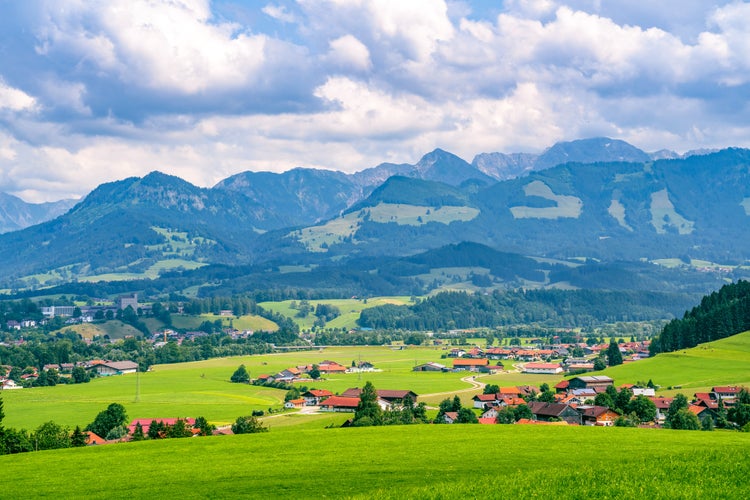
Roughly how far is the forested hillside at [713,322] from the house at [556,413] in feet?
223

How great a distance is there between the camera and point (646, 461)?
4472 cm

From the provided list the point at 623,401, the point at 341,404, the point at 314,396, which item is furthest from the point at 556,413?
the point at 314,396

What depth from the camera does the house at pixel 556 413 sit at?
316 feet

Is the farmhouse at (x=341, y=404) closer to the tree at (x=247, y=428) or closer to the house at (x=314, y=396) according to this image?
the house at (x=314, y=396)

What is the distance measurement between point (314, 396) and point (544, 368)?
59.9 m

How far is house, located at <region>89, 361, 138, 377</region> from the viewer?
184 metres

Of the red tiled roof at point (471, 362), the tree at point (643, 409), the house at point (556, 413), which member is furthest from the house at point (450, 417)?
the red tiled roof at point (471, 362)

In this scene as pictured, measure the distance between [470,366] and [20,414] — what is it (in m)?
95.5

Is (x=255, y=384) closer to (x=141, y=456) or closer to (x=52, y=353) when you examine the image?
(x=52, y=353)

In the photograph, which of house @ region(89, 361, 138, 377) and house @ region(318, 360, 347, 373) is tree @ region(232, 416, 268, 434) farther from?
house @ region(89, 361, 138, 377)

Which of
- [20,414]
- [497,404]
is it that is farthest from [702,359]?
[20,414]

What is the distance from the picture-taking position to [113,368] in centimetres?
18638

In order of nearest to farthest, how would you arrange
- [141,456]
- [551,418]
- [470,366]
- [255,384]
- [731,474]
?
[731,474] < [141,456] < [551,418] < [255,384] < [470,366]

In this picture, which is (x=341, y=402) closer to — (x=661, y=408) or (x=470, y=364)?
(x=661, y=408)
